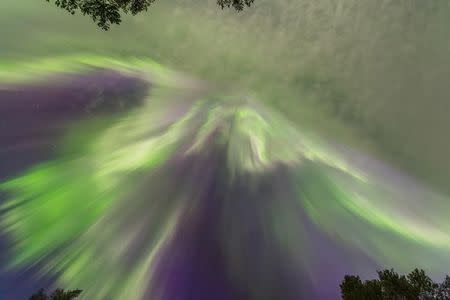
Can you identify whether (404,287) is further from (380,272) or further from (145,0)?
(145,0)

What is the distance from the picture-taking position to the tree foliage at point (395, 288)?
21.3 m

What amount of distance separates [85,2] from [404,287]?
89.0 feet

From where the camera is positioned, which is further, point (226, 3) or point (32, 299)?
point (32, 299)

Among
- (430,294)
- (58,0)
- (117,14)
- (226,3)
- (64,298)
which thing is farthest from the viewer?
(64,298)

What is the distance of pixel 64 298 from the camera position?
28.8m

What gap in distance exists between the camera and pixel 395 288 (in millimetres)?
22047

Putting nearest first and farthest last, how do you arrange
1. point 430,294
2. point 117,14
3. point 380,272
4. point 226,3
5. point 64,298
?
point 117,14, point 226,3, point 430,294, point 380,272, point 64,298

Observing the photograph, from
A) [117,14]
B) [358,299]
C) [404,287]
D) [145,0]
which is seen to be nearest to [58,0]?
[117,14]

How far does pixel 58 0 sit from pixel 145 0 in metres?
4.34

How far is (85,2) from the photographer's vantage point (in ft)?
50.3

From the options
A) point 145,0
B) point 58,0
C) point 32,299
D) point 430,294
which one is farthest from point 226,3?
point 32,299

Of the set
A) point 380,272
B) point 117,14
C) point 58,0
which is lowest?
point 380,272

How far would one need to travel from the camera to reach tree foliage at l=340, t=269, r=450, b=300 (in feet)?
69.9

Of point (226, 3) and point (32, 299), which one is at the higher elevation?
point (226, 3)
